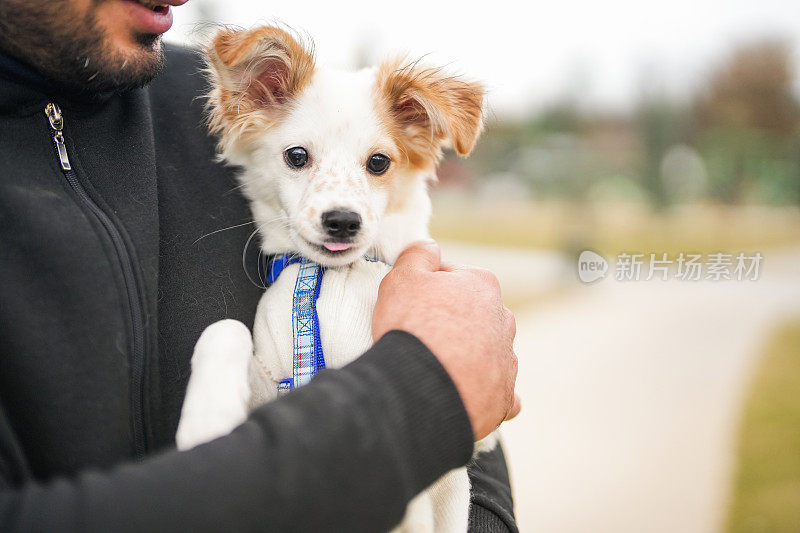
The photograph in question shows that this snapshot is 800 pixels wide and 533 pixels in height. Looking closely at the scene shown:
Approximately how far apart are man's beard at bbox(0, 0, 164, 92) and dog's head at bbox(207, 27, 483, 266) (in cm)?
39

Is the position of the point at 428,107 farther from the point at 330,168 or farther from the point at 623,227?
the point at 623,227

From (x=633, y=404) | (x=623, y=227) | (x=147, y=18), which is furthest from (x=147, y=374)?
(x=623, y=227)

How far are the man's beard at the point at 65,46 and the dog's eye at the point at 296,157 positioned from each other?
0.57m

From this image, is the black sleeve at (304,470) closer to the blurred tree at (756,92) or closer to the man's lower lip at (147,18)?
the man's lower lip at (147,18)

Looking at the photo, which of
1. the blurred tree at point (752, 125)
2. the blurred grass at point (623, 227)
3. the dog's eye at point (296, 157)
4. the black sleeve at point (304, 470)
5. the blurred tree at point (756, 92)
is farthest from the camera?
the blurred tree at point (756, 92)

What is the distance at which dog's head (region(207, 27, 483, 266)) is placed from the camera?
1790 millimetres

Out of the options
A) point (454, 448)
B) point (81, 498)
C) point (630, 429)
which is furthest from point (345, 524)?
point (630, 429)

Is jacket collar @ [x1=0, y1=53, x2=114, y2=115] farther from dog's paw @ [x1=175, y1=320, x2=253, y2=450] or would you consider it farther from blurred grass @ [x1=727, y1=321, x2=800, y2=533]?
blurred grass @ [x1=727, y1=321, x2=800, y2=533]

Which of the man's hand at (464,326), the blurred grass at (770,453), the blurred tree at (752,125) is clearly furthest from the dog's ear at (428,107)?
the blurred tree at (752,125)

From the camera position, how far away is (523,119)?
1703 cm

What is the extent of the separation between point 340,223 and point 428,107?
0.52 m

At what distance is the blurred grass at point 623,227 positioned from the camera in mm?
10953

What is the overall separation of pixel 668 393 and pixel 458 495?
4789 millimetres

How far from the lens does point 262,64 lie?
202 cm
